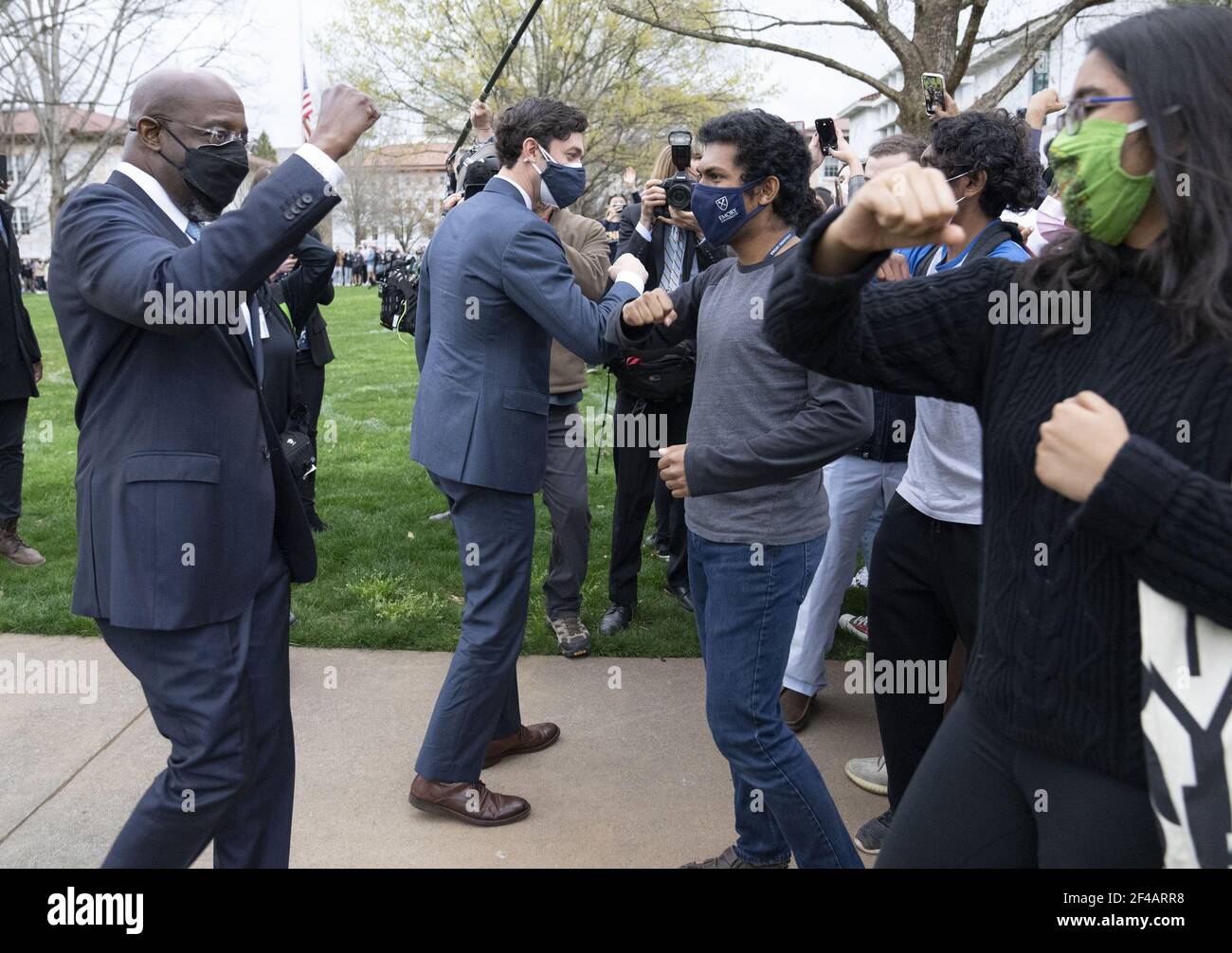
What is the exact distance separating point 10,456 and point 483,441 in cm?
430

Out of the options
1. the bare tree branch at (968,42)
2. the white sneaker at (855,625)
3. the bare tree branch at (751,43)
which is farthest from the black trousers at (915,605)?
the bare tree branch at (751,43)

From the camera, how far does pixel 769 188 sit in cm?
299

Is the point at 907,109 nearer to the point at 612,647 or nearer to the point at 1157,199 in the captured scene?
the point at 612,647

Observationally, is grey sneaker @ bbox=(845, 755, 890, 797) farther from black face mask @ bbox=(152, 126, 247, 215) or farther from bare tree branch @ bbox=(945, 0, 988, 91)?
bare tree branch @ bbox=(945, 0, 988, 91)

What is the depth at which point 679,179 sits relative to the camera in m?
4.28

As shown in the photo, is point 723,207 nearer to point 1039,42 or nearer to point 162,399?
point 162,399

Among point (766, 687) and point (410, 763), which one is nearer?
point (766, 687)

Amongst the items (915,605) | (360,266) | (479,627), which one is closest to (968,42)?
(915,605)

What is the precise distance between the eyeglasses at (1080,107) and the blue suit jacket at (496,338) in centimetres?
182

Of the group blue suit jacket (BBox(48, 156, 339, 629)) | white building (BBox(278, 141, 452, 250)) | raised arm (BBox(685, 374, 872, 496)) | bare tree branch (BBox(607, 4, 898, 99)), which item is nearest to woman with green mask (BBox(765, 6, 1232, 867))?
raised arm (BBox(685, 374, 872, 496))

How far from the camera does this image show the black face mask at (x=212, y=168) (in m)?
2.57

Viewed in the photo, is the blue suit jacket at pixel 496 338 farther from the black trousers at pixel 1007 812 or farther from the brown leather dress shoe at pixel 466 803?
the black trousers at pixel 1007 812

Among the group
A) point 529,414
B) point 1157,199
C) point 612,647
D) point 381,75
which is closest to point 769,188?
point 529,414

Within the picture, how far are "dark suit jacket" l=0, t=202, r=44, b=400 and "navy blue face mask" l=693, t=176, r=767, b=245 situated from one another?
189 inches
